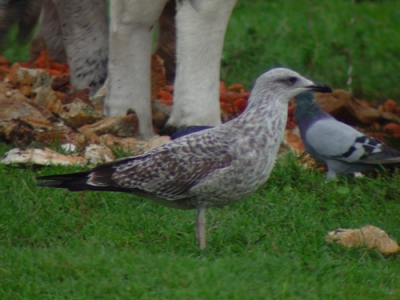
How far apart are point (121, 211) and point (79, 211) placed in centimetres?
25

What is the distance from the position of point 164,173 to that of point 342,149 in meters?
1.78

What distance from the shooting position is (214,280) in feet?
13.7

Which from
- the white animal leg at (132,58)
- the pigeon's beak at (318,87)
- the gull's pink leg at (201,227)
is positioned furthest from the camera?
the white animal leg at (132,58)

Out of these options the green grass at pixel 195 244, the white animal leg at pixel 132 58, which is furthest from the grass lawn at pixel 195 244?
the white animal leg at pixel 132 58

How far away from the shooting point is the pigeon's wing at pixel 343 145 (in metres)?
6.02

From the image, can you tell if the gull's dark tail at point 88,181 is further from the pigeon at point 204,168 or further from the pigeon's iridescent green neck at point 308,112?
the pigeon's iridescent green neck at point 308,112

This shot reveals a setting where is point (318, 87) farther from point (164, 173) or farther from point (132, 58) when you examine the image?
point (132, 58)

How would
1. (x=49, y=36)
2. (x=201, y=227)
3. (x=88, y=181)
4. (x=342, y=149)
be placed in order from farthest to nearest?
(x=49, y=36) < (x=342, y=149) < (x=201, y=227) < (x=88, y=181)

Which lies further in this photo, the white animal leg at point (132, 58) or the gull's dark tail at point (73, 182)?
the white animal leg at point (132, 58)

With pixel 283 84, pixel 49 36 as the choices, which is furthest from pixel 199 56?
pixel 49 36

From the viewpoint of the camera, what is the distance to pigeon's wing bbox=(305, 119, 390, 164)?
19.8ft

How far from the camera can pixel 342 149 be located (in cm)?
601

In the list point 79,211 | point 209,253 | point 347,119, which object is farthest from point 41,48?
point 209,253

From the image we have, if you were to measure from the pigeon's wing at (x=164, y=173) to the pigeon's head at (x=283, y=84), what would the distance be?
38 centimetres
